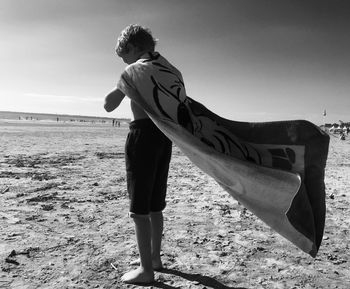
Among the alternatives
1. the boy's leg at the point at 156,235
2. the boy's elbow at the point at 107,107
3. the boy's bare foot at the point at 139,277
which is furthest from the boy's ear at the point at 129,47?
the boy's bare foot at the point at 139,277

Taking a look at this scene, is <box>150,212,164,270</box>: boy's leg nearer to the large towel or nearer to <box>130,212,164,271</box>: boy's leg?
<box>130,212,164,271</box>: boy's leg

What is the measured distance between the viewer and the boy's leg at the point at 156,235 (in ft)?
11.1

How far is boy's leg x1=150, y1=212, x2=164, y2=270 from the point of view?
338cm

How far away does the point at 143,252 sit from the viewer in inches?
123

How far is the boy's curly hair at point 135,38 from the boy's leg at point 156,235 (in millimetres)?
1564

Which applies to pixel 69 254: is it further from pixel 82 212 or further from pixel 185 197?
pixel 185 197

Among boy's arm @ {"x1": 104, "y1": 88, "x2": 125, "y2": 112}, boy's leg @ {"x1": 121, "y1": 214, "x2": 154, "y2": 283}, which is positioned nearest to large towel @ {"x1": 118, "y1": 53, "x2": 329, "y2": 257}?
boy's arm @ {"x1": 104, "y1": 88, "x2": 125, "y2": 112}

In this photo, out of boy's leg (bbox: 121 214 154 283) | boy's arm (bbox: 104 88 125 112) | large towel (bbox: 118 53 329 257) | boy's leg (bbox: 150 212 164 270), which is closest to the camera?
large towel (bbox: 118 53 329 257)

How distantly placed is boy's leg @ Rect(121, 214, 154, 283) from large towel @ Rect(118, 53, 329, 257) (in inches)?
30.5

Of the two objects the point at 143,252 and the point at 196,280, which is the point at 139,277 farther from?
the point at 196,280

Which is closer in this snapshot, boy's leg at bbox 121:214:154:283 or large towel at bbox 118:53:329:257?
large towel at bbox 118:53:329:257

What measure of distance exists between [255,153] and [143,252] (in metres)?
1.34

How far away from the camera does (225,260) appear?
12.1ft

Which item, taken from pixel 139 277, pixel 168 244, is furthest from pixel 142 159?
pixel 168 244
